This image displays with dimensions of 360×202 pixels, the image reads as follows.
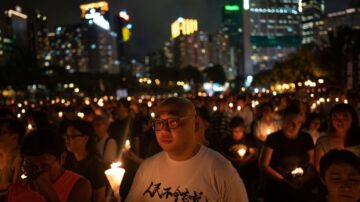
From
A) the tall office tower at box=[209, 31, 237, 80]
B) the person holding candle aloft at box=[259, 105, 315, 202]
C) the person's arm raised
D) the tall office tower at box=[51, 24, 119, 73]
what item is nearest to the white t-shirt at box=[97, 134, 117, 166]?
the person holding candle aloft at box=[259, 105, 315, 202]

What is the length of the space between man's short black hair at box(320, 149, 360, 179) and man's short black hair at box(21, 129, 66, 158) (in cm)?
173

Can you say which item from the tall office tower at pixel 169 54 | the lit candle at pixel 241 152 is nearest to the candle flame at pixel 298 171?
the lit candle at pixel 241 152

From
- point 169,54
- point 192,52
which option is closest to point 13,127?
point 192,52

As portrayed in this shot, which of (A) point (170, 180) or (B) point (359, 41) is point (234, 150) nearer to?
(A) point (170, 180)

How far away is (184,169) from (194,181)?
107 mm

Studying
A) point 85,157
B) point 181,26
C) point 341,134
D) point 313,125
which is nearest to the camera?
point 85,157

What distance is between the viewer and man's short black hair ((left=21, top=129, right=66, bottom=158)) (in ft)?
8.87

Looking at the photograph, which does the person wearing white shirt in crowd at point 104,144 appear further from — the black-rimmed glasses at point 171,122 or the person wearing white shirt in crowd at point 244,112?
the person wearing white shirt in crowd at point 244,112

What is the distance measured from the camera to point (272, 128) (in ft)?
25.8

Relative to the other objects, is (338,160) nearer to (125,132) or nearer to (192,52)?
(125,132)

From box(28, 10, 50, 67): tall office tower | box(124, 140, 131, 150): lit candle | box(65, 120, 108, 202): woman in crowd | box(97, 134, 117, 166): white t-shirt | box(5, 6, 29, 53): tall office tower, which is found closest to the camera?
box(65, 120, 108, 202): woman in crowd

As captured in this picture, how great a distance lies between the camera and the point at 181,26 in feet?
378

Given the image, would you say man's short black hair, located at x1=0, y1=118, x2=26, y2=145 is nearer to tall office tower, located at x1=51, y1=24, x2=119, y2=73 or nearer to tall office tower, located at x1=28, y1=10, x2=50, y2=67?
tall office tower, located at x1=28, y1=10, x2=50, y2=67

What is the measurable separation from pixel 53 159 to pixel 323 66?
4555cm
